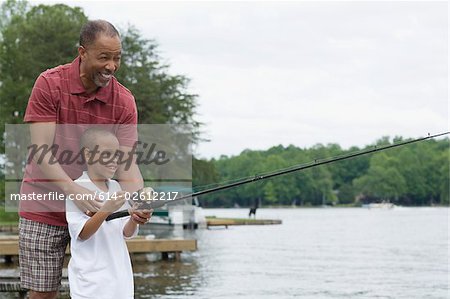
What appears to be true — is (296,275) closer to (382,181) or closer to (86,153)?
(86,153)

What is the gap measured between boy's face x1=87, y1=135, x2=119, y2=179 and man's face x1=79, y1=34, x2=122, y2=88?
276mm

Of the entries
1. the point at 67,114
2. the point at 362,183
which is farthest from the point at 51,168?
the point at 362,183

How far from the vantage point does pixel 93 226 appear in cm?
404

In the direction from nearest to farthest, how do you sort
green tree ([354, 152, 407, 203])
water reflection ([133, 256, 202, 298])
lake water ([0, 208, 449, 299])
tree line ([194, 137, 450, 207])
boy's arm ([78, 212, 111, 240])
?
boy's arm ([78, 212, 111, 240])
water reflection ([133, 256, 202, 298])
lake water ([0, 208, 449, 299])
green tree ([354, 152, 407, 203])
tree line ([194, 137, 450, 207])

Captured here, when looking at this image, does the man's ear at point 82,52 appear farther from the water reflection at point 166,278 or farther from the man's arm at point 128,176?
the water reflection at point 166,278

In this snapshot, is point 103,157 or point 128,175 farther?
point 128,175

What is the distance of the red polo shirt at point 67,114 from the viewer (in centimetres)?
422

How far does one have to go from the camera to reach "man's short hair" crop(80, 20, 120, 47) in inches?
159

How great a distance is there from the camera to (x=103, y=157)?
4.22 metres

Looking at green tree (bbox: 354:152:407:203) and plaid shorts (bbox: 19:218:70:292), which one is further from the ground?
green tree (bbox: 354:152:407:203)

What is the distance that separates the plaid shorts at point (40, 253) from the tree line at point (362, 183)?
4762 inches

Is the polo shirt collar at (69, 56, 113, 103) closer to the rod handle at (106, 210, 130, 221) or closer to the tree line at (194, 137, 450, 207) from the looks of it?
the rod handle at (106, 210, 130, 221)

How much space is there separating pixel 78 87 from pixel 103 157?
365 millimetres

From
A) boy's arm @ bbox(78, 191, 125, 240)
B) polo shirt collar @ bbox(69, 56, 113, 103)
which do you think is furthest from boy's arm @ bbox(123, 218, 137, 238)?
polo shirt collar @ bbox(69, 56, 113, 103)
